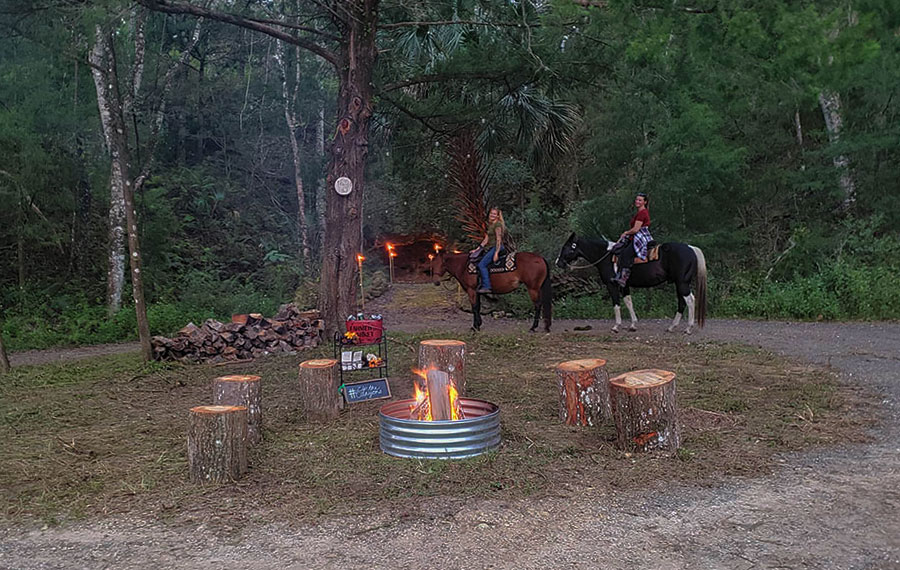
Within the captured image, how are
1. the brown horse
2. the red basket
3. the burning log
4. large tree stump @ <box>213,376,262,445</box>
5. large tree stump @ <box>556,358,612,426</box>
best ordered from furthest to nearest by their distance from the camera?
1. the brown horse
2. the red basket
3. large tree stump @ <box>556,358,612,426</box>
4. large tree stump @ <box>213,376,262,445</box>
5. the burning log

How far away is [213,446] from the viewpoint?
4.48 m

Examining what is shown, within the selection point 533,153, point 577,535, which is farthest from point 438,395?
point 533,153

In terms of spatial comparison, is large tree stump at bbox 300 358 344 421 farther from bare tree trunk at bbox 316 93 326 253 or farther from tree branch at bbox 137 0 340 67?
bare tree trunk at bbox 316 93 326 253

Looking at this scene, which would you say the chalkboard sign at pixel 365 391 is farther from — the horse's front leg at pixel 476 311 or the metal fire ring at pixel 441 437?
the horse's front leg at pixel 476 311

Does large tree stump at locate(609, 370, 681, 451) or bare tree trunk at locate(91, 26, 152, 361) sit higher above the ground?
bare tree trunk at locate(91, 26, 152, 361)

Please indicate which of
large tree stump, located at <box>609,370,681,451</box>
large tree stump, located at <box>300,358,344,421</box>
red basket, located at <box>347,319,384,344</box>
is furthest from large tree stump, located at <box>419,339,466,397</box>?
large tree stump, located at <box>609,370,681,451</box>

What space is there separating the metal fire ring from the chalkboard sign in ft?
4.55

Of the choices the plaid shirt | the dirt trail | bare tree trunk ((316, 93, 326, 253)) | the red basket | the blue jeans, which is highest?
bare tree trunk ((316, 93, 326, 253))

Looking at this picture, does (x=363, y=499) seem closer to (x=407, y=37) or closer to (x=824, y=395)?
(x=824, y=395)

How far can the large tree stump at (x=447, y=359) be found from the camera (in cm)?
664

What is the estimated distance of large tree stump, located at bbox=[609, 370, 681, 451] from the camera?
4.84 m

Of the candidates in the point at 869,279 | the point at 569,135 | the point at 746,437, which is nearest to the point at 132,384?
the point at 746,437

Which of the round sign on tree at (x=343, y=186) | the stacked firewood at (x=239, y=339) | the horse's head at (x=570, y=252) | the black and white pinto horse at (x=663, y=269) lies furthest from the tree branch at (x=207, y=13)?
the black and white pinto horse at (x=663, y=269)

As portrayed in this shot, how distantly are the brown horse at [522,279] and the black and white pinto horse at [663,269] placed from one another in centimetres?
42
